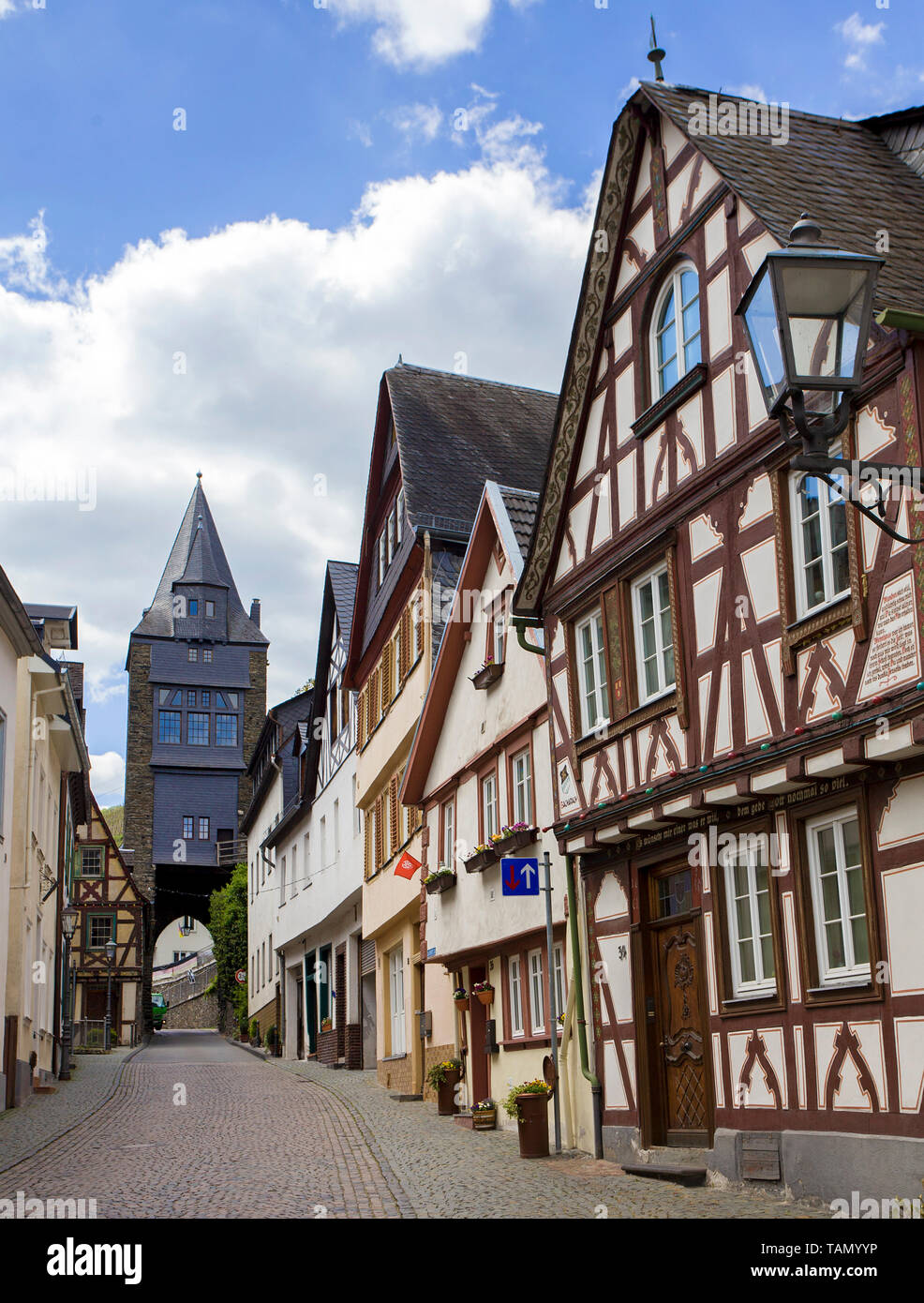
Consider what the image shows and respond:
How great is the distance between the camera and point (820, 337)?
20.0ft

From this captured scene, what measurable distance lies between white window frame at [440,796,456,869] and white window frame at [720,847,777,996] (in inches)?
320

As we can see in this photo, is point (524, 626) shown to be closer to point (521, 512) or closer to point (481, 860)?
point (521, 512)

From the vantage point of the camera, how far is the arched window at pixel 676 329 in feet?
40.3

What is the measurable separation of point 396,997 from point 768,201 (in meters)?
17.0

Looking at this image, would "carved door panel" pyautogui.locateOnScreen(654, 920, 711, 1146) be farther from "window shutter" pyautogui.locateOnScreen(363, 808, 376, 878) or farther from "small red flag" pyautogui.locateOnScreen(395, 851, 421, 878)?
"window shutter" pyautogui.locateOnScreen(363, 808, 376, 878)

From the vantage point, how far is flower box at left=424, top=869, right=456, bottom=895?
18612 millimetres

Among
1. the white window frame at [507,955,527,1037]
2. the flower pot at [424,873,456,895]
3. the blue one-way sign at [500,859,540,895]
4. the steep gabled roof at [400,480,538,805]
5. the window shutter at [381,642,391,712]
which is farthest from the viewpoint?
the window shutter at [381,642,391,712]

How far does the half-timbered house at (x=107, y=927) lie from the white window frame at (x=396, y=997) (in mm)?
23814


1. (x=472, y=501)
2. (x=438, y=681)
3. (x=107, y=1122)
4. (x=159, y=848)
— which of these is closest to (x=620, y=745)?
(x=438, y=681)

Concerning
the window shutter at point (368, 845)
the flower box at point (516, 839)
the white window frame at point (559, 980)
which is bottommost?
the white window frame at point (559, 980)

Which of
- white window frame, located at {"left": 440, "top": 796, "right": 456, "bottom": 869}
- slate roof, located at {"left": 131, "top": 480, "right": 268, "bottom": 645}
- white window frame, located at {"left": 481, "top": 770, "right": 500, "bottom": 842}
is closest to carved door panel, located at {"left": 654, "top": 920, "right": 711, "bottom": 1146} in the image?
white window frame, located at {"left": 481, "top": 770, "right": 500, "bottom": 842}

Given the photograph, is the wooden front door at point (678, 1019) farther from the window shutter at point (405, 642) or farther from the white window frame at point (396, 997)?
the white window frame at point (396, 997)

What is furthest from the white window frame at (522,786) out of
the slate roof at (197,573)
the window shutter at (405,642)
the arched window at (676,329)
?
the slate roof at (197,573)

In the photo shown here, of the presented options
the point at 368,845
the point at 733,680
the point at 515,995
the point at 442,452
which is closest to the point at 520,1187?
the point at 733,680
